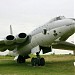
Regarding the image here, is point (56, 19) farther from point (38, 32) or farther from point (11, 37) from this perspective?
point (11, 37)

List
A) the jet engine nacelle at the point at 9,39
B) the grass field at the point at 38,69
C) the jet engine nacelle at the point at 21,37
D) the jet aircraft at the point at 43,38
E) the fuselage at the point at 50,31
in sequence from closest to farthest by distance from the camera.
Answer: the grass field at the point at 38,69, the fuselage at the point at 50,31, the jet aircraft at the point at 43,38, the jet engine nacelle at the point at 9,39, the jet engine nacelle at the point at 21,37

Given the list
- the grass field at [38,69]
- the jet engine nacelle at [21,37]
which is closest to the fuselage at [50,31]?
the jet engine nacelle at [21,37]

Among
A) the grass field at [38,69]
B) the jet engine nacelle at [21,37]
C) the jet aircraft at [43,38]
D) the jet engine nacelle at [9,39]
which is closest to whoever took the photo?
the grass field at [38,69]

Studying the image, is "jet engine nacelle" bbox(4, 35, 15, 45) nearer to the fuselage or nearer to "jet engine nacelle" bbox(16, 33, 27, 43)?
"jet engine nacelle" bbox(16, 33, 27, 43)

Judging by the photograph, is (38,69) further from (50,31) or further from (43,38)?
(50,31)

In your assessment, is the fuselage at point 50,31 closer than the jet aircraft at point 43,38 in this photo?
Yes

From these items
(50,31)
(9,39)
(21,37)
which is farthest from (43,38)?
(9,39)

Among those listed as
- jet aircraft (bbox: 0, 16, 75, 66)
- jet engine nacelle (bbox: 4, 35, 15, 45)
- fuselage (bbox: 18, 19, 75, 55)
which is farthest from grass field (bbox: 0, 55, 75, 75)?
jet engine nacelle (bbox: 4, 35, 15, 45)

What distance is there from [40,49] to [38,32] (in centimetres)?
137

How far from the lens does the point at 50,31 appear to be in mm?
15016

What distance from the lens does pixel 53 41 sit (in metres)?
15.3

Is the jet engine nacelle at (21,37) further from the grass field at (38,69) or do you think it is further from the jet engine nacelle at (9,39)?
the grass field at (38,69)

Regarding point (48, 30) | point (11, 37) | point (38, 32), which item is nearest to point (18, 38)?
point (11, 37)

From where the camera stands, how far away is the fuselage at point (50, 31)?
47.0 ft
